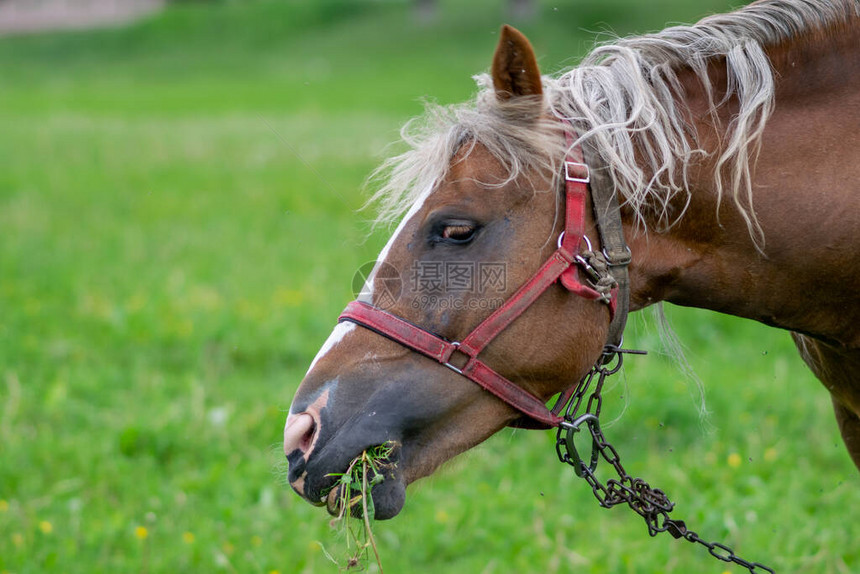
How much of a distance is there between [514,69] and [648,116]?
0.40m

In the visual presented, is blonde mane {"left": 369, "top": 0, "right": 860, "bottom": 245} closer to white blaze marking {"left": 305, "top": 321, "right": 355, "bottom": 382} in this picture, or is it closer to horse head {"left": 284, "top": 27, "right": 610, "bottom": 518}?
horse head {"left": 284, "top": 27, "right": 610, "bottom": 518}

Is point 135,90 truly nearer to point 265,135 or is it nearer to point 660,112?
point 265,135

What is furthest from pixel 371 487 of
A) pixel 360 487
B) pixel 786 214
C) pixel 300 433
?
pixel 786 214

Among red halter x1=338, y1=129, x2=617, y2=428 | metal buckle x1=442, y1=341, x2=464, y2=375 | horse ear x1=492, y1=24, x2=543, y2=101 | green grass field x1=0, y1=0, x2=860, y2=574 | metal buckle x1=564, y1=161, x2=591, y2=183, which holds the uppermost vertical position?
horse ear x1=492, y1=24, x2=543, y2=101

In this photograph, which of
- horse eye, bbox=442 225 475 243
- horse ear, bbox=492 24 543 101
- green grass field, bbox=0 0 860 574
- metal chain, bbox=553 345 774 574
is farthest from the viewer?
green grass field, bbox=0 0 860 574

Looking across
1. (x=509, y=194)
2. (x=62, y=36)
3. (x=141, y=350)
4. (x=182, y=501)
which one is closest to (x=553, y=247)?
(x=509, y=194)

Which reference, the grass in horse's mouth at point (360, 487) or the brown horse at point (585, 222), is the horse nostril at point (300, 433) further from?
the grass in horse's mouth at point (360, 487)

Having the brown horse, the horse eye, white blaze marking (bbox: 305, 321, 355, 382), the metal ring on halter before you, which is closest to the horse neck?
the brown horse

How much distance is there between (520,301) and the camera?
2.22 metres

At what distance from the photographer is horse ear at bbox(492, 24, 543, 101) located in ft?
7.04

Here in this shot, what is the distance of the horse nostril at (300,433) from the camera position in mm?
2205

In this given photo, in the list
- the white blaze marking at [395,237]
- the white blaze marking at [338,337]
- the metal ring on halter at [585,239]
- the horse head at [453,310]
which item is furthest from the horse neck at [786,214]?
the white blaze marking at [338,337]

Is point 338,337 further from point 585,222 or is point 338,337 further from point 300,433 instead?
point 585,222

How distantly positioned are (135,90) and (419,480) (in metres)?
27.0
